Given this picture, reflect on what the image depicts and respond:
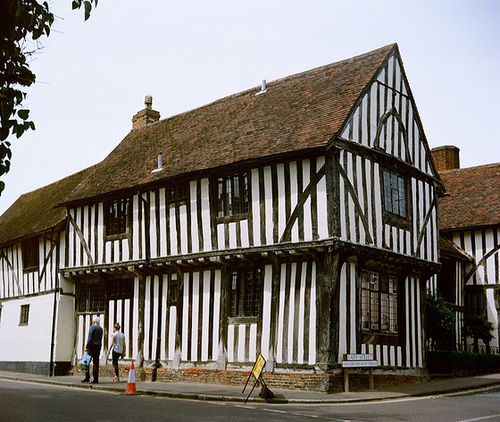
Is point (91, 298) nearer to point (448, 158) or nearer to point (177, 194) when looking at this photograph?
point (177, 194)

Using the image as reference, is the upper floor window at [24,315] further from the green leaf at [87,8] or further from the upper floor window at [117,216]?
the green leaf at [87,8]

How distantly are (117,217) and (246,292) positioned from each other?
5779 millimetres

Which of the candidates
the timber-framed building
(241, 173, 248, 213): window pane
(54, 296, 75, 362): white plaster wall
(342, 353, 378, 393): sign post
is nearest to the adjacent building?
the timber-framed building

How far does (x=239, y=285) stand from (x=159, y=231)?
3.35 m

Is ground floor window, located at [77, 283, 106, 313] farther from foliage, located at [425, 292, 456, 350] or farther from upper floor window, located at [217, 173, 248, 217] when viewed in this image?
foliage, located at [425, 292, 456, 350]

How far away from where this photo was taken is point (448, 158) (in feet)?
103

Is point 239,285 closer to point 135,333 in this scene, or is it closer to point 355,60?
point 135,333

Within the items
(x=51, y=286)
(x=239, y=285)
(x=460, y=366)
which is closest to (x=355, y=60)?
(x=239, y=285)

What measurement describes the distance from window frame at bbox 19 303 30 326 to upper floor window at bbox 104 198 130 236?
5.58 meters

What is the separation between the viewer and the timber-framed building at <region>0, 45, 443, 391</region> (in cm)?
1561

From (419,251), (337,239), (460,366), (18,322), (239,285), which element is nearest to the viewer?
(337,239)

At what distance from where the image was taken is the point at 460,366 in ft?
66.6

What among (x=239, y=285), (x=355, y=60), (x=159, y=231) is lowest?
(x=239, y=285)

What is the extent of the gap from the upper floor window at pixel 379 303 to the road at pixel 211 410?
3.17m
